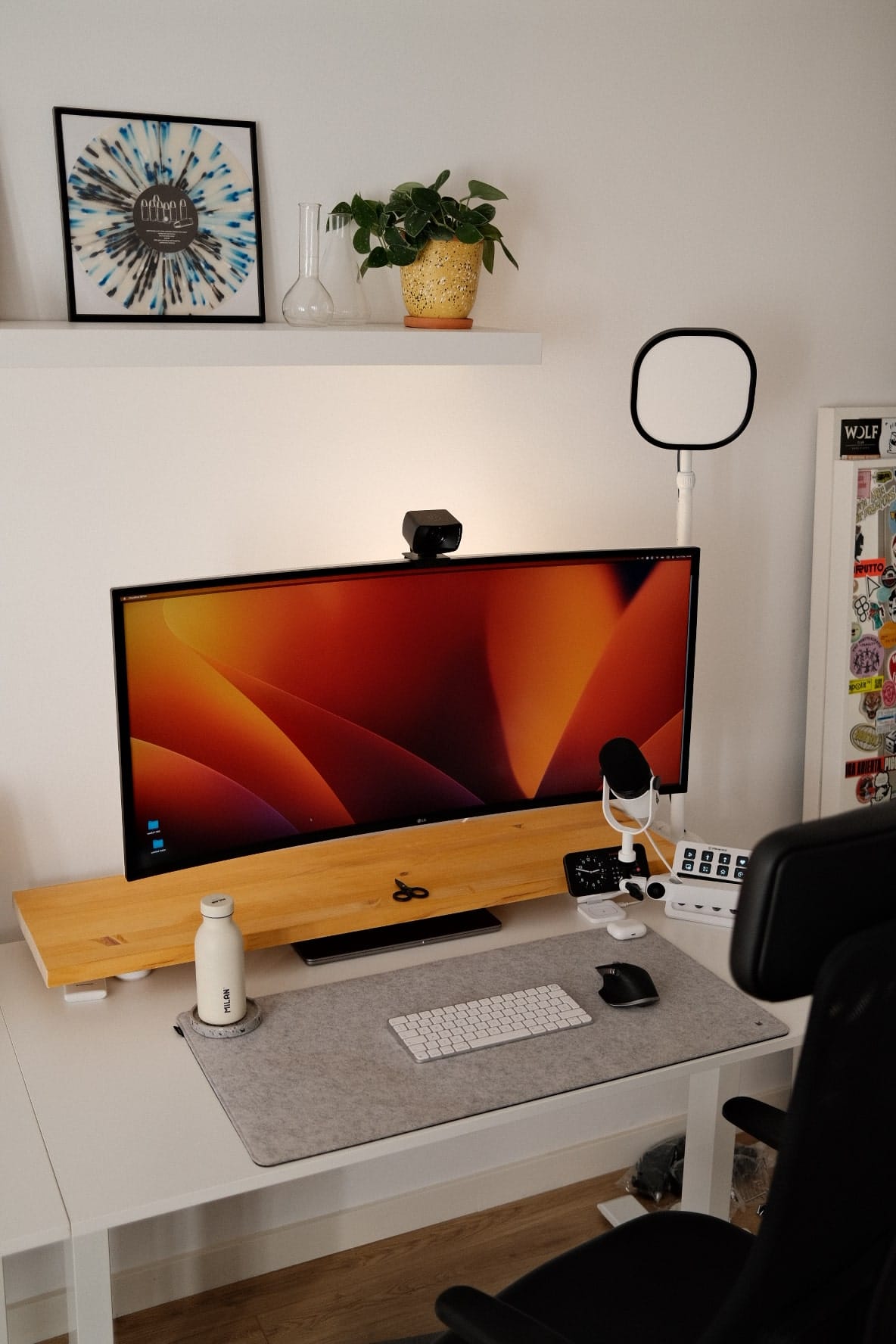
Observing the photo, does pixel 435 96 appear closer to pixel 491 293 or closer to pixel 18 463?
pixel 491 293

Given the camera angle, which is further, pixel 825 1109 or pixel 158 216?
pixel 158 216

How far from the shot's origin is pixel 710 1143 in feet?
6.73

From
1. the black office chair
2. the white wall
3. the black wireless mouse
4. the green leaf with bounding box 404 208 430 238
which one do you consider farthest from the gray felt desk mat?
the green leaf with bounding box 404 208 430 238

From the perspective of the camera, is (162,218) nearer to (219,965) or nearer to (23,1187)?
(219,965)

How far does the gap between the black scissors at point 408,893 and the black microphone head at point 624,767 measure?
1.05ft

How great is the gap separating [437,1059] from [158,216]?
1206 mm

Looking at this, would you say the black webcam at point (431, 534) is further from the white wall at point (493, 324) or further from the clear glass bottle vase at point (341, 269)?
the clear glass bottle vase at point (341, 269)

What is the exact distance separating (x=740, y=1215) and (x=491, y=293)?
172 centimetres

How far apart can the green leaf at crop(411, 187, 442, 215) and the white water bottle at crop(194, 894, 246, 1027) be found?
1.01 metres

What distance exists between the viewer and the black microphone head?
1887 mm

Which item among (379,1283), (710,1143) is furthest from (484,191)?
(379,1283)

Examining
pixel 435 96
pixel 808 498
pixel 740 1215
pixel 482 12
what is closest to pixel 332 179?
pixel 435 96

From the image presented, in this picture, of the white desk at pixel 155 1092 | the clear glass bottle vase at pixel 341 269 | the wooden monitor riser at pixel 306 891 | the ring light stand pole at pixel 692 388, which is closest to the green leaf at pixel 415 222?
the clear glass bottle vase at pixel 341 269

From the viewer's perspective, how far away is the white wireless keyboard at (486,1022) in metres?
1.60
